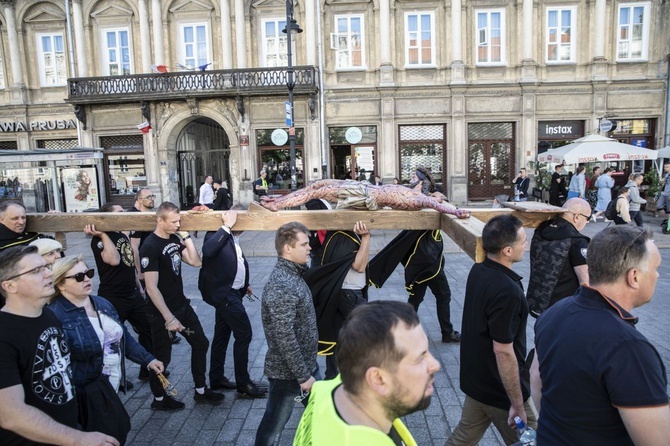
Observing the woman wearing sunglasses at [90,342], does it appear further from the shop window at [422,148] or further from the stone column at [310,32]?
the stone column at [310,32]

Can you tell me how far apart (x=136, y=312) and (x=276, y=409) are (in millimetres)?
2544

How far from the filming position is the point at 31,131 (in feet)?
72.7

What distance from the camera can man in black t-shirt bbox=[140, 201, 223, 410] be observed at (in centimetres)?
435

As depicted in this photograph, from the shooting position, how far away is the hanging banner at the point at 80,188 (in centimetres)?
1645

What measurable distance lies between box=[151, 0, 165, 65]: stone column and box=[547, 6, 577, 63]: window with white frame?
56.0 feet

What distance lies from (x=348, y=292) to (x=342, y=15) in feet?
63.1

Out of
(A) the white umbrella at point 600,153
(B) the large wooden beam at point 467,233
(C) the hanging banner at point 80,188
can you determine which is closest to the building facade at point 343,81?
(A) the white umbrella at point 600,153

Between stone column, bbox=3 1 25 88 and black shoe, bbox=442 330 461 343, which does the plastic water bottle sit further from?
stone column, bbox=3 1 25 88

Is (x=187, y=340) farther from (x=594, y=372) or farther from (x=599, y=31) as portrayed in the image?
(x=599, y=31)

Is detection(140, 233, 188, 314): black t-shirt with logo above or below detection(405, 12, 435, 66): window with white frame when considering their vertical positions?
below

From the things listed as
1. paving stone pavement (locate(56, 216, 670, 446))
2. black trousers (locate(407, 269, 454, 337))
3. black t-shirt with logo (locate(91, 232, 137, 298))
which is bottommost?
paving stone pavement (locate(56, 216, 670, 446))

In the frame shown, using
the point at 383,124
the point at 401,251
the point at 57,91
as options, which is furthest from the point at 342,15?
the point at 401,251

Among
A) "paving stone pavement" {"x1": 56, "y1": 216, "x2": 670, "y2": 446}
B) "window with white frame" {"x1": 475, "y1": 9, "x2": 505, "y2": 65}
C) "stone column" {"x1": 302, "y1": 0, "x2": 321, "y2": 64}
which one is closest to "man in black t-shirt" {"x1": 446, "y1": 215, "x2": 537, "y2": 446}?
"paving stone pavement" {"x1": 56, "y1": 216, "x2": 670, "y2": 446}

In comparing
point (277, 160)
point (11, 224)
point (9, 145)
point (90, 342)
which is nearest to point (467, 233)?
point (90, 342)
